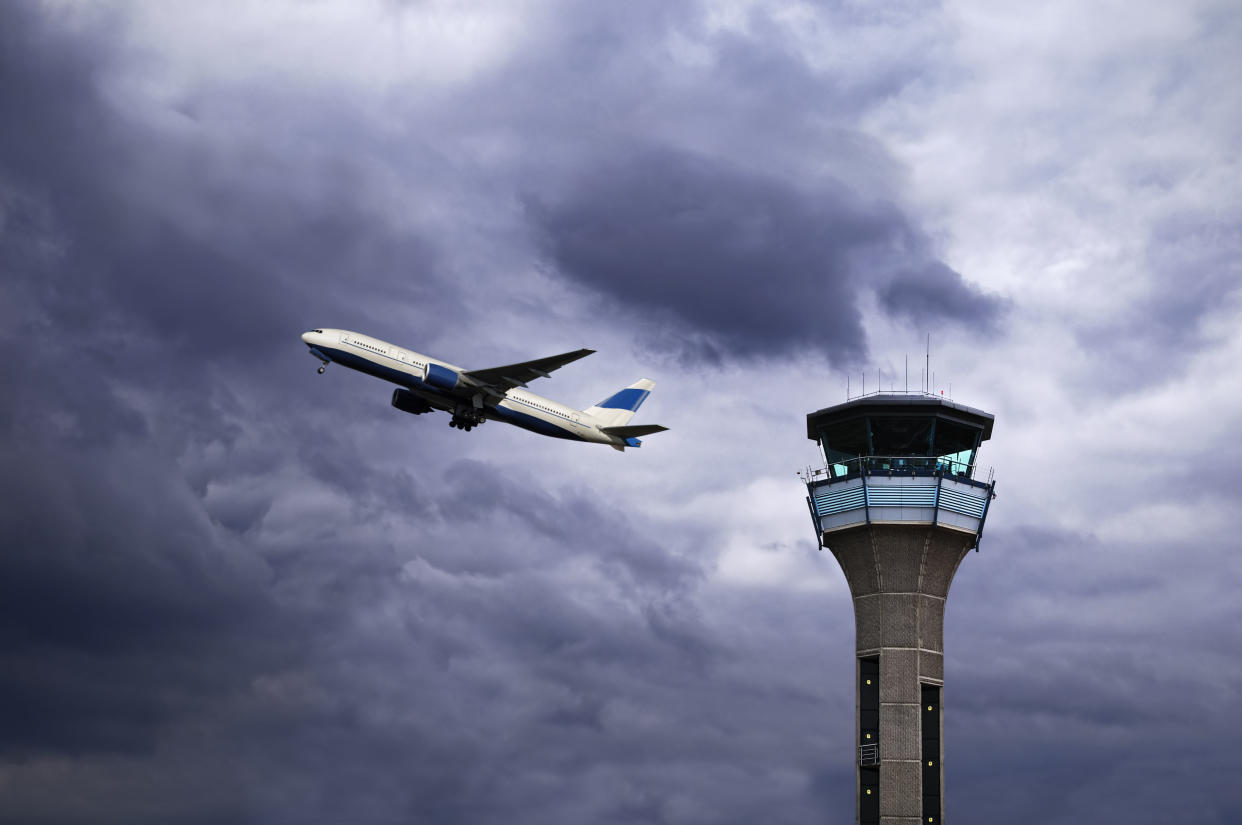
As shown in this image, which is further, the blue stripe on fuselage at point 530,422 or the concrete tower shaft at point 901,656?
the blue stripe on fuselage at point 530,422

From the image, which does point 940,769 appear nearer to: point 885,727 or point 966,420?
point 885,727

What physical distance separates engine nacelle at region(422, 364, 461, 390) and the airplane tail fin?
2253 cm

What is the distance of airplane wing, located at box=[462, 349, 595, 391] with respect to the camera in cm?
15275

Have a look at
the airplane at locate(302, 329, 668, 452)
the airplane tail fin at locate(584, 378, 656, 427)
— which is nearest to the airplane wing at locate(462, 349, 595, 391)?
the airplane at locate(302, 329, 668, 452)

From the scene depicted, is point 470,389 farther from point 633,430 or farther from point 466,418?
point 633,430

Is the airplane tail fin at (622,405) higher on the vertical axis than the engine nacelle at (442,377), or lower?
higher

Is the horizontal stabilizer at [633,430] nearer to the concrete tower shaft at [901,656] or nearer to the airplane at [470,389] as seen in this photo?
the airplane at [470,389]

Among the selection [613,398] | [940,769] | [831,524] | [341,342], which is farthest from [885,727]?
[341,342]

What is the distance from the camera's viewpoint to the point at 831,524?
168 meters

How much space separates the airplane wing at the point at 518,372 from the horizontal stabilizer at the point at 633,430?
11181 millimetres

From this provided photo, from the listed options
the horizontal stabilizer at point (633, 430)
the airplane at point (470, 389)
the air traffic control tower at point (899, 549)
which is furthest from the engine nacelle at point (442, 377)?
the air traffic control tower at point (899, 549)

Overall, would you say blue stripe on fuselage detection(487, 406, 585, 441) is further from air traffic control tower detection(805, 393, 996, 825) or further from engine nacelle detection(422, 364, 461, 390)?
air traffic control tower detection(805, 393, 996, 825)

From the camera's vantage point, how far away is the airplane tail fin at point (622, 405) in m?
178

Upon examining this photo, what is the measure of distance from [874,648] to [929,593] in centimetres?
668
